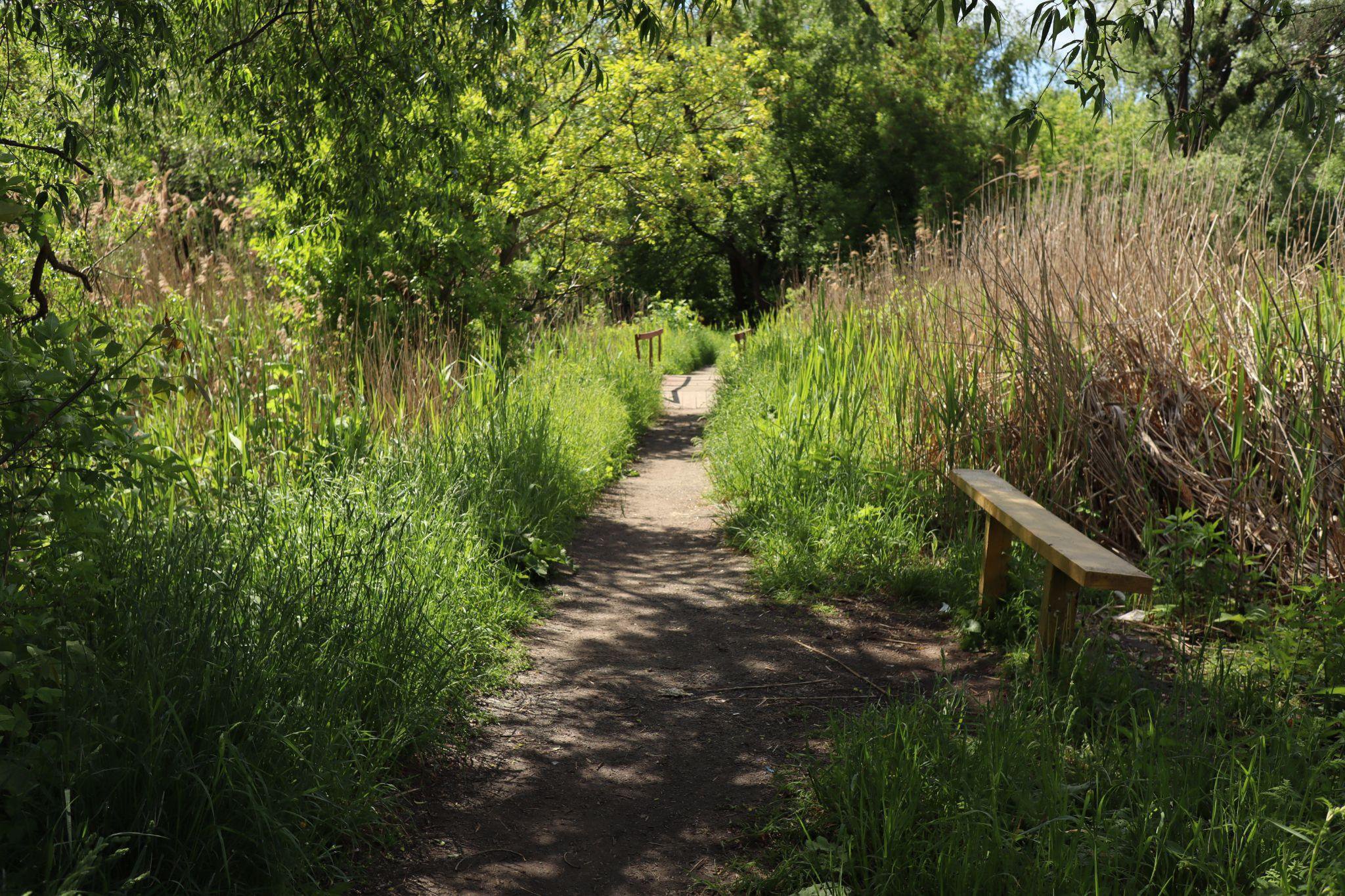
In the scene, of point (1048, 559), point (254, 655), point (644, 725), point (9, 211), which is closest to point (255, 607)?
point (254, 655)

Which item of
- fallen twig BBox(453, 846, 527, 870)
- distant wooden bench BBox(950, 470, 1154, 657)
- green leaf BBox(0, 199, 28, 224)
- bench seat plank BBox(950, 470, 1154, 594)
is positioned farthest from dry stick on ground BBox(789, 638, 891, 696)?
green leaf BBox(0, 199, 28, 224)

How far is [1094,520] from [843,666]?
164cm

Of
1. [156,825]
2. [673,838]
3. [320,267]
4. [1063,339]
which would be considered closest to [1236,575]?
[1063,339]

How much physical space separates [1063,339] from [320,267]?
5.18 meters

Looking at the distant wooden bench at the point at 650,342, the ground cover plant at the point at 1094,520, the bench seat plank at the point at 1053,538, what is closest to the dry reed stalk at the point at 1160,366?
the ground cover plant at the point at 1094,520

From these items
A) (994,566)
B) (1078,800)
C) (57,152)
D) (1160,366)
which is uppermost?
(57,152)

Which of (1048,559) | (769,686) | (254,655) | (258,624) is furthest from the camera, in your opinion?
(769,686)

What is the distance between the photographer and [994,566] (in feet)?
15.1

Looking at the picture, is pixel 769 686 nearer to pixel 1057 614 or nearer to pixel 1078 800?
pixel 1057 614

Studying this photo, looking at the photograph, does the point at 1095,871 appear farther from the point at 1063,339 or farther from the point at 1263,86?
the point at 1263,86

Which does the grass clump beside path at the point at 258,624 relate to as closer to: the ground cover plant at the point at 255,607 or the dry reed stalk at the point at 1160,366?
the ground cover plant at the point at 255,607

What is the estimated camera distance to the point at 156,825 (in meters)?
2.23

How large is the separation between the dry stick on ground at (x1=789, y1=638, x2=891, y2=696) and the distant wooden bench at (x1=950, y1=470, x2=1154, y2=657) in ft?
2.04

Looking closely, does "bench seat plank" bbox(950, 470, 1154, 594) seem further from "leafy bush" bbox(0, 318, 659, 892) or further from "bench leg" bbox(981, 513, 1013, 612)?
"leafy bush" bbox(0, 318, 659, 892)
